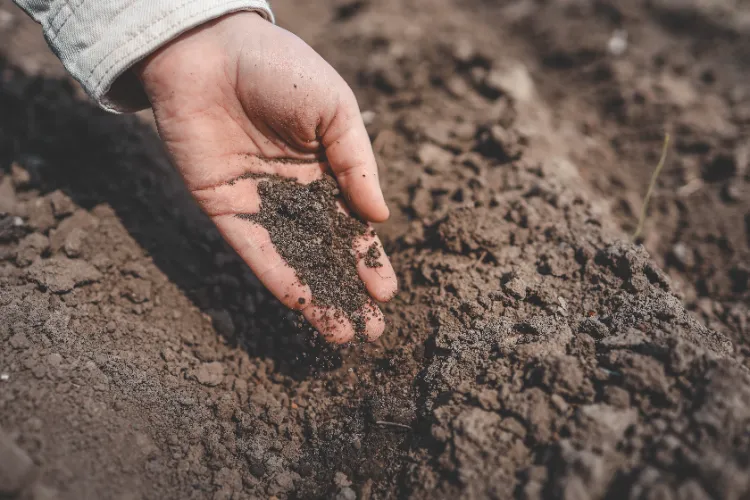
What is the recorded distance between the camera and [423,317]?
2225mm

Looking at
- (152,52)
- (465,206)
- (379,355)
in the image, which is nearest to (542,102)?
(465,206)

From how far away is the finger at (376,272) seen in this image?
7.05 feet

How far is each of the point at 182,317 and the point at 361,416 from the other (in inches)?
40.1

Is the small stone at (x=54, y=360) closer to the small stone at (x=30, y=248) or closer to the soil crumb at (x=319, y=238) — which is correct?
the small stone at (x=30, y=248)

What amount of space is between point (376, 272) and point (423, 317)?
1.03 feet

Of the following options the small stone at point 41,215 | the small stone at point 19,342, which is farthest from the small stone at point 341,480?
the small stone at point 41,215

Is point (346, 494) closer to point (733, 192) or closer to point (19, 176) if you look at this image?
point (19, 176)

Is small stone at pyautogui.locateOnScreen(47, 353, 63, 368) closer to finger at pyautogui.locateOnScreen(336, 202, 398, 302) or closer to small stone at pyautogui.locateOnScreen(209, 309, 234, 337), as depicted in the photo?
small stone at pyautogui.locateOnScreen(209, 309, 234, 337)

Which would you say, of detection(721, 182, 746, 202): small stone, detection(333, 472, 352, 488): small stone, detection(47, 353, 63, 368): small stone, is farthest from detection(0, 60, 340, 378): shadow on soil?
detection(721, 182, 746, 202): small stone

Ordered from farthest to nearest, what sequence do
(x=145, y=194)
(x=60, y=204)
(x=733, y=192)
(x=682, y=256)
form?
(x=733, y=192) → (x=682, y=256) → (x=145, y=194) → (x=60, y=204)

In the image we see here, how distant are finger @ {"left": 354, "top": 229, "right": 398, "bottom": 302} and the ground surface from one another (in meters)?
0.19

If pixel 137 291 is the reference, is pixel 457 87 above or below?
above

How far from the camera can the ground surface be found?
164 cm

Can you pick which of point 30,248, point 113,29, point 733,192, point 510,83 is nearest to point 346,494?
point 30,248
